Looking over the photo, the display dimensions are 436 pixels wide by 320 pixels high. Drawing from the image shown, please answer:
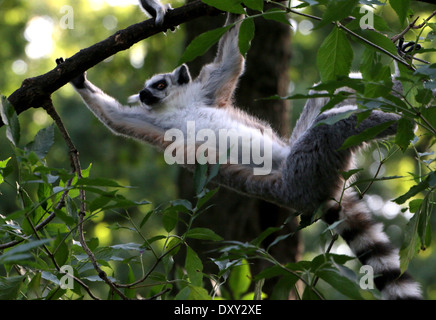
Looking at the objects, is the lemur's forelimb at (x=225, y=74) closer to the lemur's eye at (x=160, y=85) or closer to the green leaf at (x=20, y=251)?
the lemur's eye at (x=160, y=85)

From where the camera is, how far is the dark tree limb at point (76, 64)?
3.09 m

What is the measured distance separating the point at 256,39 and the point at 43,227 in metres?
4.49

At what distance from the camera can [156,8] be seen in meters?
3.50

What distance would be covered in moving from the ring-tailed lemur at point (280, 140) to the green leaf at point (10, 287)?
65.0 inches

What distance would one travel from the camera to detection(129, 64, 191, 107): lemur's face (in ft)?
14.7

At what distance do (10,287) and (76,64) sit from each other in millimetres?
1636

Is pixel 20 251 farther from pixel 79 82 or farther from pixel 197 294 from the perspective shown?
pixel 79 82

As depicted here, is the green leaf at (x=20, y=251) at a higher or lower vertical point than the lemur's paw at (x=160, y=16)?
lower

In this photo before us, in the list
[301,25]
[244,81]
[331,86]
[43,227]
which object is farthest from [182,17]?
[301,25]

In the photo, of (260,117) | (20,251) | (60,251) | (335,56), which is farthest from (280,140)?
(20,251)

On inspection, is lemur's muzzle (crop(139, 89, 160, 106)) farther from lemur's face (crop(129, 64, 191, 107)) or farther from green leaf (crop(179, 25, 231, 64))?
green leaf (crop(179, 25, 231, 64))

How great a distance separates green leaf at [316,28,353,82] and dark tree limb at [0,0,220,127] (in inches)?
52.1

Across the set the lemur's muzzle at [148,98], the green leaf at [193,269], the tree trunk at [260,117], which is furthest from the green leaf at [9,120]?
the tree trunk at [260,117]
